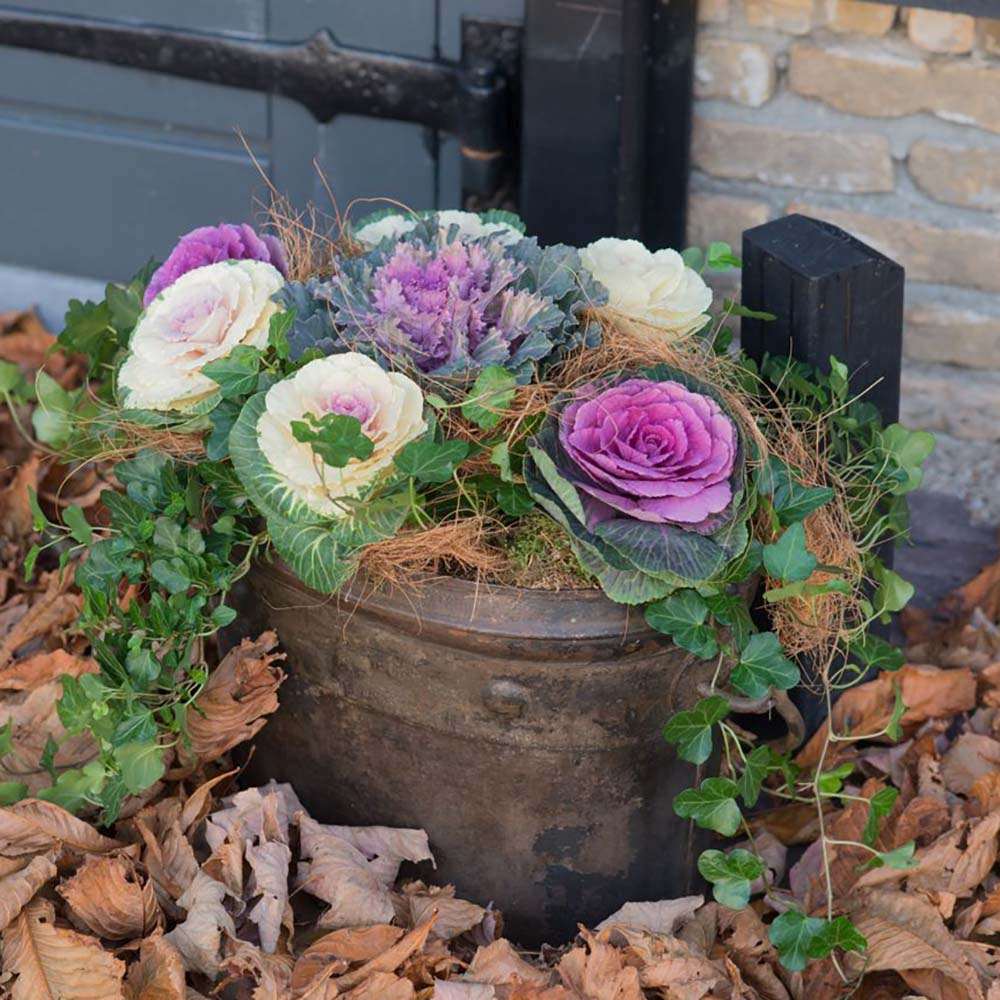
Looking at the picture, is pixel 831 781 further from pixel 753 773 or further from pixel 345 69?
pixel 345 69

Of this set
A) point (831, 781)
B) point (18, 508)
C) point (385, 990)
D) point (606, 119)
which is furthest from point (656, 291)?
point (18, 508)

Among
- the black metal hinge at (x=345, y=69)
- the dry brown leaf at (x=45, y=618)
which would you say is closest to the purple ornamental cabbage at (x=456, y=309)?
the dry brown leaf at (x=45, y=618)

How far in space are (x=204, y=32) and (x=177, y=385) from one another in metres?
1.18

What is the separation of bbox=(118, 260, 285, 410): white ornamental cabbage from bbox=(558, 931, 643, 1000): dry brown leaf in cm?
72

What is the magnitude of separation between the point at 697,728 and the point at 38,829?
745 mm

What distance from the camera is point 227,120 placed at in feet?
8.64

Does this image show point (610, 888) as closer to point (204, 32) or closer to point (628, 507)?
point (628, 507)

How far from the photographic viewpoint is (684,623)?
1518 mm

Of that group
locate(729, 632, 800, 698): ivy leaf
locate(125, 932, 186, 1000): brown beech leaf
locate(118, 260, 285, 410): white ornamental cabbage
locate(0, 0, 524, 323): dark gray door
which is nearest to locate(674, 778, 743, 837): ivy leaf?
locate(729, 632, 800, 698): ivy leaf

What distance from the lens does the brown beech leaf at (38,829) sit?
1704 millimetres

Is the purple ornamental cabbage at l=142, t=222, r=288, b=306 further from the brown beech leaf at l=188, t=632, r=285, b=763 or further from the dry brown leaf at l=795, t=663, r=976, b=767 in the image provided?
the dry brown leaf at l=795, t=663, r=976, b=767

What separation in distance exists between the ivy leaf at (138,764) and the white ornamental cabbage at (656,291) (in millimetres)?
702

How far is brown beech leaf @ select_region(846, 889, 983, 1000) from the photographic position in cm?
165

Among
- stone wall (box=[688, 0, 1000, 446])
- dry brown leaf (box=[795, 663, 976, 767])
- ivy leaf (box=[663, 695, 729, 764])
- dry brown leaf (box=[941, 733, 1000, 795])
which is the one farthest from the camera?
stone wall (box=[688, 0, 1000, 446])
